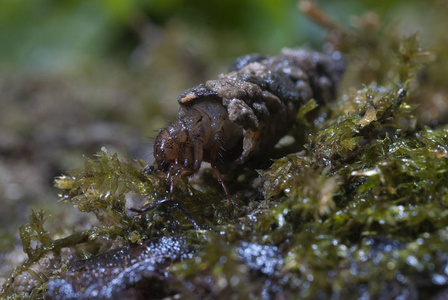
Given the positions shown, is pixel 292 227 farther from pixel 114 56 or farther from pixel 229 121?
pixel 114 56

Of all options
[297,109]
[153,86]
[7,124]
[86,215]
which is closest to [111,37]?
[153,86]

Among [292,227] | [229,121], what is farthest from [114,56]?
[292,227]

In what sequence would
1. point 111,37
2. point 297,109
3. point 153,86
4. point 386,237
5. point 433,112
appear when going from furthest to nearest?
point 111,37, point 153,86, point 433,112, point 297,109, point 386,237

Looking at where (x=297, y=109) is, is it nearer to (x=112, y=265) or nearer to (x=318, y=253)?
(x=318, y=253)

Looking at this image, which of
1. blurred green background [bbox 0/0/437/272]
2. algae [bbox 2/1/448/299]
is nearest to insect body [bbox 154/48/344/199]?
algae [bbox 2/1/448/299]

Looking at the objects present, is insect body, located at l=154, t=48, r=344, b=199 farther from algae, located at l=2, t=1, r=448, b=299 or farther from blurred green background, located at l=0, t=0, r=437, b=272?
blurred green background, located at l=0, t=0, r=437, b=272

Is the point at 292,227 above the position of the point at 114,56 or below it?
below

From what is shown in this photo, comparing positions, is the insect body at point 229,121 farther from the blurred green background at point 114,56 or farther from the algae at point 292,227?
the blurred green background at point 114,56
